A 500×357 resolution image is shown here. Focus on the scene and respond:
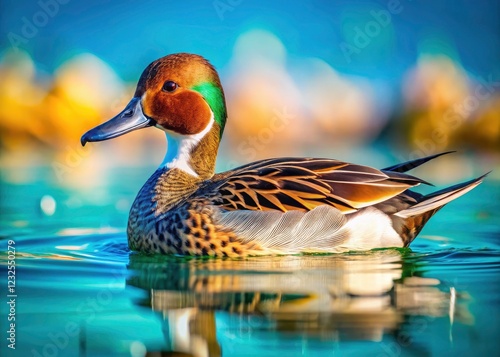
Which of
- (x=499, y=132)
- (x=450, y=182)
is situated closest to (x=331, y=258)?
(x=450, y=182)

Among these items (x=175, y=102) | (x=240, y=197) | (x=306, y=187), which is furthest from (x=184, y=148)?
(x=306, y=187)

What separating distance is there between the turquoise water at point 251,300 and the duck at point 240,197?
0.15 metres

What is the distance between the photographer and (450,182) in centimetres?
1168

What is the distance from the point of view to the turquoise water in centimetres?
481

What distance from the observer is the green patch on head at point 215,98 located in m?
7.79

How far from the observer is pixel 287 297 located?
5680 mm

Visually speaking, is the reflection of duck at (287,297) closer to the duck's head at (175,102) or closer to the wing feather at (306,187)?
the wing feather at (306,187)

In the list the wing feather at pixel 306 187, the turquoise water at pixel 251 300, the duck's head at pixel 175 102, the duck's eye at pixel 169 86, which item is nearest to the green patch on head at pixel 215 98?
the duck's head at pixel 175 102

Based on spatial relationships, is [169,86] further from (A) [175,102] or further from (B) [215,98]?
(B) [215,98]

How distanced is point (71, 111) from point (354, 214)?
9220mm

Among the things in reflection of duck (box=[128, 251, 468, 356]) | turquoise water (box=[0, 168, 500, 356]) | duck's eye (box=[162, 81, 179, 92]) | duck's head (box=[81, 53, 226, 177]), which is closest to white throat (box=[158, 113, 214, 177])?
duck's head (box=[81, 53, 226, 177])

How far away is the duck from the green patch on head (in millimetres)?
11

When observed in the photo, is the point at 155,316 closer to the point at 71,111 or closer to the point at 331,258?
the point at 331,258

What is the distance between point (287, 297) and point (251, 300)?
21 centimetres
